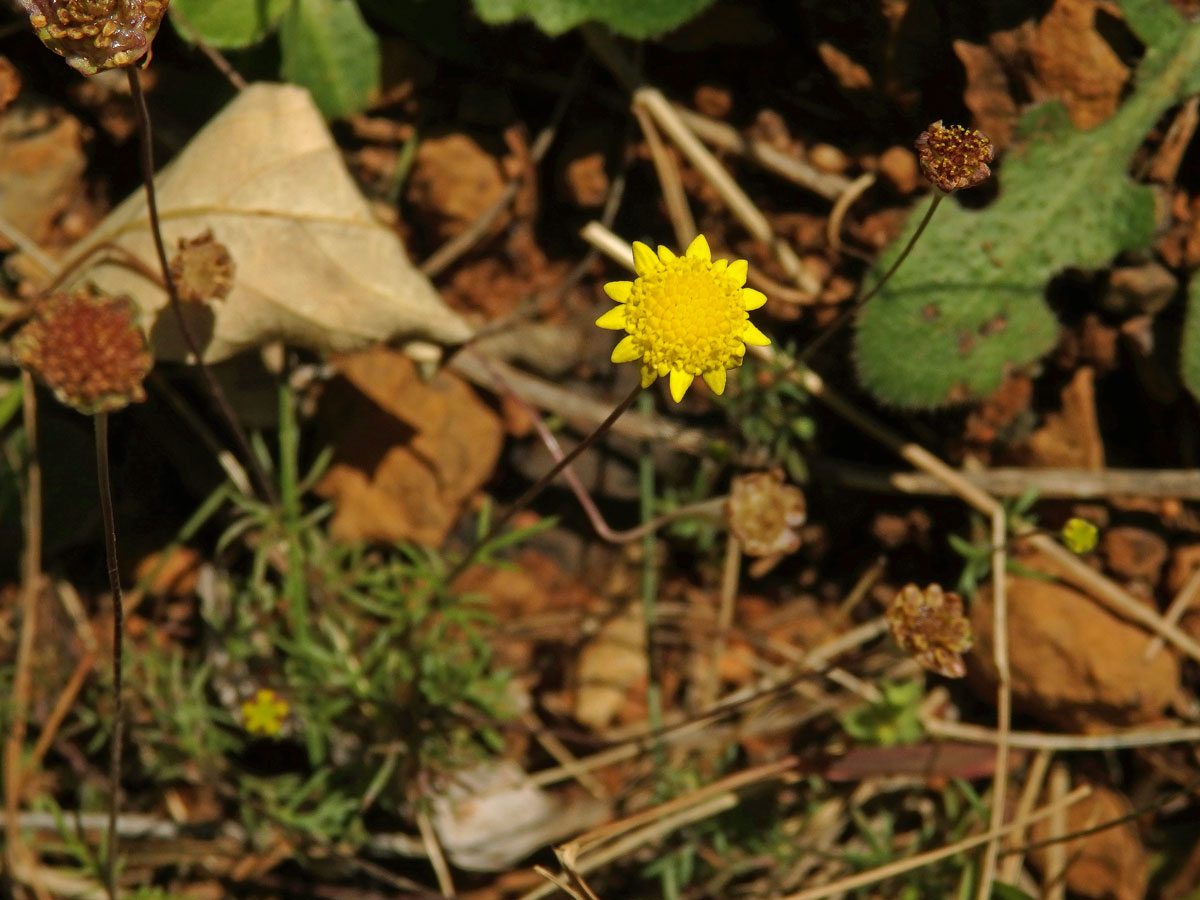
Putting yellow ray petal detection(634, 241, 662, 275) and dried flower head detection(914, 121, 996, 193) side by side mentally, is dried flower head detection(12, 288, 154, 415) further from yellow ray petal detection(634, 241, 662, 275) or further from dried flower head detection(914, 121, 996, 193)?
dried flower head detection(914, 121, 996, 193)

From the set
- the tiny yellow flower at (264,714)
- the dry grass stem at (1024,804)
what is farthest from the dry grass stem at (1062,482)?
the tiny yellow flower at (264,714)

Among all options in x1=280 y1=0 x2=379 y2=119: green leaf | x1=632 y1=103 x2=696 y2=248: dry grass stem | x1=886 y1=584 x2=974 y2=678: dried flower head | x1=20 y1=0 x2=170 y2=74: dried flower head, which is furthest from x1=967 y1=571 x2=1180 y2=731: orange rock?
x1=20 y1=0 x2=170 y2=74: dried flower head

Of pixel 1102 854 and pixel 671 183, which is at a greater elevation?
pixel 671 183

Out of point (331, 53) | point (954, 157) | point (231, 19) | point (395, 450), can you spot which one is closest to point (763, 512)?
point (954, 157)

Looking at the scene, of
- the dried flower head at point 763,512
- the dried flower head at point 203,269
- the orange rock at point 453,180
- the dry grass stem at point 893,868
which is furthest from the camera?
the orange rock at point 453,180

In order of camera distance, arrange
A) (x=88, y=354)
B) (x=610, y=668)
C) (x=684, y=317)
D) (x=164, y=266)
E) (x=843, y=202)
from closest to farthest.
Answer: (x=88, y=354), (x=684, y=317), (x=164, y=266), (x=843, y=202), (x=610, y=668)

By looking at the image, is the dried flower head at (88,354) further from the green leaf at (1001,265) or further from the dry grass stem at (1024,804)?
the dry grass stem at (1024,804)

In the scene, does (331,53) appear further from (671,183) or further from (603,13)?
(671,183)
